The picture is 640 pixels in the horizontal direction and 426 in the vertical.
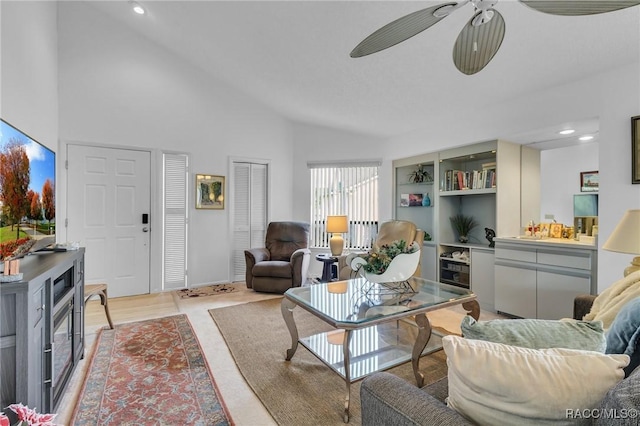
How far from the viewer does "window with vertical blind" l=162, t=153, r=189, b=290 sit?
439 centimetres

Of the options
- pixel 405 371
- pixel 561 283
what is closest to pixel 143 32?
pixel 405 371

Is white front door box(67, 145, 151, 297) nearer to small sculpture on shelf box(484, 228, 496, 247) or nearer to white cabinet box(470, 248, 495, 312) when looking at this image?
white cabinet box(470, 248, 495, 312)

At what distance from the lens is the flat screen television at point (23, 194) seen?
5.89ft

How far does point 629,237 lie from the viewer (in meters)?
1.91

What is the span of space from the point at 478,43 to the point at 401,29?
1.25 feet

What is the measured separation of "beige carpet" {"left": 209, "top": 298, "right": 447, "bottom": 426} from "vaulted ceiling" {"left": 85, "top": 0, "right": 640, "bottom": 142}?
2512mm

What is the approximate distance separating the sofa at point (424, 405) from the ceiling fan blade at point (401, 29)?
1.35 m

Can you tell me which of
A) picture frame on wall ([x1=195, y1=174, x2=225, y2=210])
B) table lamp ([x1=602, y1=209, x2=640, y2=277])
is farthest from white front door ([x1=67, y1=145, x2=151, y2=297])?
table lamp ([x1=602, y1=209, x2=640, y2=277])

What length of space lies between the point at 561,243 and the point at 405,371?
6.51ft

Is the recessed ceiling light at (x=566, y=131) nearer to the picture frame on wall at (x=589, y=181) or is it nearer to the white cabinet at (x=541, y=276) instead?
the picture frame on wall at (x=589, y=181)

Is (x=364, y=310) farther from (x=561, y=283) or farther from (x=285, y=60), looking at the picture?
(x=285, y=60)

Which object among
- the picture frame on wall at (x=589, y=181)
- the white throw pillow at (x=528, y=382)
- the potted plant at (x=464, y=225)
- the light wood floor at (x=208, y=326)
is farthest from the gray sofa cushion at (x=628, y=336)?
the potted plant at (x=464, y=225)

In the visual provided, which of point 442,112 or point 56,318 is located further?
point 442,112

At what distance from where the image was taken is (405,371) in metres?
2.15
